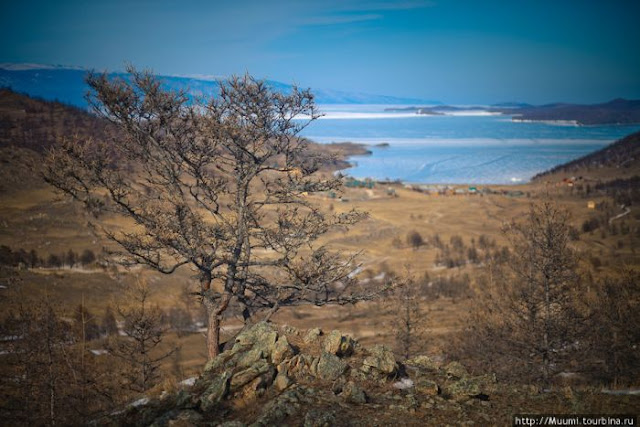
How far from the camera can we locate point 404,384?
9102 mm

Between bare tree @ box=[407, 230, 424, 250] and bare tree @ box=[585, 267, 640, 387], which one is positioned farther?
bare tree @ box=[407, 230, 424, 250]

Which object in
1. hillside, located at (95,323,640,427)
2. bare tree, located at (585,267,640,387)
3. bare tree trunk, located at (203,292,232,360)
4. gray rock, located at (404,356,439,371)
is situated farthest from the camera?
bare tree, located at (585,267,640,387)

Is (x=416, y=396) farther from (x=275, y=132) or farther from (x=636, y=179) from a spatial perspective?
(x=636, y=179)

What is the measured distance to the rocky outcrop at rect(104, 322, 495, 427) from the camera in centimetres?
759

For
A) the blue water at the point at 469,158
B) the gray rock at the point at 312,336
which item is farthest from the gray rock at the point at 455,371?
the blue water at the point at 469,158

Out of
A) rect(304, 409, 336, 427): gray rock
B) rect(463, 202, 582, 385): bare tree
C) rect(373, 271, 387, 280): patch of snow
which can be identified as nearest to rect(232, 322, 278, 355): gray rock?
rect(304, 409, 336, 427): gray rock

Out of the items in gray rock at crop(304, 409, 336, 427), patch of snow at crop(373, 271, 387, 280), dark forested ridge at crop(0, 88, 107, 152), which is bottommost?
patch of snow at crop(373, 271, 387, 280)

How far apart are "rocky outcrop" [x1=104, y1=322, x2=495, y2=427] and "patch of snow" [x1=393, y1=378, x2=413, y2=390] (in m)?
0.02

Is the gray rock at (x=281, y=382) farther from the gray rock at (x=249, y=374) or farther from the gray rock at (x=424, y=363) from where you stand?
the gray rock at (x=424, y=363)

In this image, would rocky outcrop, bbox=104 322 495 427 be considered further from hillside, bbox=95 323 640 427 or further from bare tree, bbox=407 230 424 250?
bare tree, bbox=407 230 424 250

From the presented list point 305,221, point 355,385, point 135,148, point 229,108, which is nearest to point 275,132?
point 229,108

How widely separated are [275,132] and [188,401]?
5579 mm

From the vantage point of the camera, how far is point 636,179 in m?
84.3

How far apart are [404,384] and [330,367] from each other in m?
1.50
